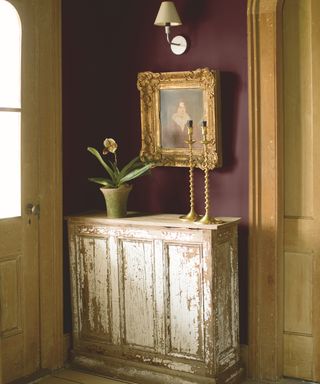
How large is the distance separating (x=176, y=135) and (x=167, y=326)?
1355 millimetres

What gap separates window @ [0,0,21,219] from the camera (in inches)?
166

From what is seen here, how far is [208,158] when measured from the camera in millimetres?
4461

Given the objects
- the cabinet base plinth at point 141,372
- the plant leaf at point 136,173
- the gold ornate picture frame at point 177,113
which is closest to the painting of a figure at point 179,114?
the gold ornate picture frame at point 177,113

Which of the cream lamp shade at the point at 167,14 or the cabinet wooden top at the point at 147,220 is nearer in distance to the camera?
the cabinet wooden top at the point at 147,220

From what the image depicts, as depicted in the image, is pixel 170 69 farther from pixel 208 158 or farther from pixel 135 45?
pixel 208 158

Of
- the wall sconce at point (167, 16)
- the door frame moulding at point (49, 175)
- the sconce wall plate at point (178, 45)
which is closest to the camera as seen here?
the wall sconce at point (167, 16)

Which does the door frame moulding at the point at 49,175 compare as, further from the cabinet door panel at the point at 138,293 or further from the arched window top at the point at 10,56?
the cabinet door panel at the point at 138,293

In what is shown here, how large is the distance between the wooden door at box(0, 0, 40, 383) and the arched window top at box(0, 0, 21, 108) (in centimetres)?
4

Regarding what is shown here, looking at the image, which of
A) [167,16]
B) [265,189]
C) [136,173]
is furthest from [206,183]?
[167,16]

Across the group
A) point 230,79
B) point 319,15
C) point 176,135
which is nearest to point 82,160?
point 176,135

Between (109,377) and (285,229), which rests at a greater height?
(285,229)

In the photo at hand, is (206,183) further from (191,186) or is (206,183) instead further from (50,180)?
(50,180)

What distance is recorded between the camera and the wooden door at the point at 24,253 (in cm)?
425

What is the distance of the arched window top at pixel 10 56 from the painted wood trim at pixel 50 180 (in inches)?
7.6
